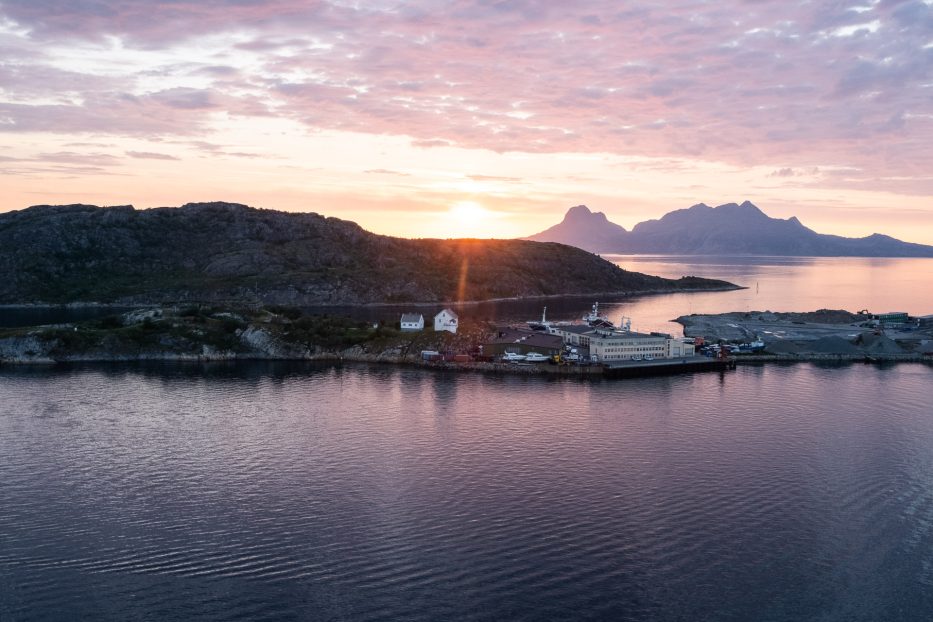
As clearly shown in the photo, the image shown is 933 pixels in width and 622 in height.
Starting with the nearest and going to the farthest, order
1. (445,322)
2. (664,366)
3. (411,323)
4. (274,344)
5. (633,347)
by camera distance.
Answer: (664,366) → (633,347) → (274,344) → (445,322) → (411,323)

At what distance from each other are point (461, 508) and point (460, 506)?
11.5 inches

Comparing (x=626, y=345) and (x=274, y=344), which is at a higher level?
(x=274, y=344)

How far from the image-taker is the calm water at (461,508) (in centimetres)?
3247

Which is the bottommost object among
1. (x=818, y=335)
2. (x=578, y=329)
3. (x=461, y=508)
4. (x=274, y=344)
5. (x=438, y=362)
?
(x=461, y=508)

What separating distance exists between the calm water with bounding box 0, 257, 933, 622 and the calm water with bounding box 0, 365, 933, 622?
0.55ft

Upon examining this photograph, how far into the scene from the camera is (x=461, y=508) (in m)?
42.0

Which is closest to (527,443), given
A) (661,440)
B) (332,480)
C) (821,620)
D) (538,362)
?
(661,440)

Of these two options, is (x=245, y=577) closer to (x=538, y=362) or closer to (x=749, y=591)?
(x=749, y=591)

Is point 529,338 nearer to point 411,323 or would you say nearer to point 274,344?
point 411,323

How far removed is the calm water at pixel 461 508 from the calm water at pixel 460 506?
167 mm

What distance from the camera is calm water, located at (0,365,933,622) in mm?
32469

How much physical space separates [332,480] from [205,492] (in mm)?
8483

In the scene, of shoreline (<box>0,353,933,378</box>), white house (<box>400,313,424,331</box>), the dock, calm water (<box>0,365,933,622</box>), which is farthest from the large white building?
white house (<box>400,313,424,331</box>)

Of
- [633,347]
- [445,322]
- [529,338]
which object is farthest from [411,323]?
[633,347]
